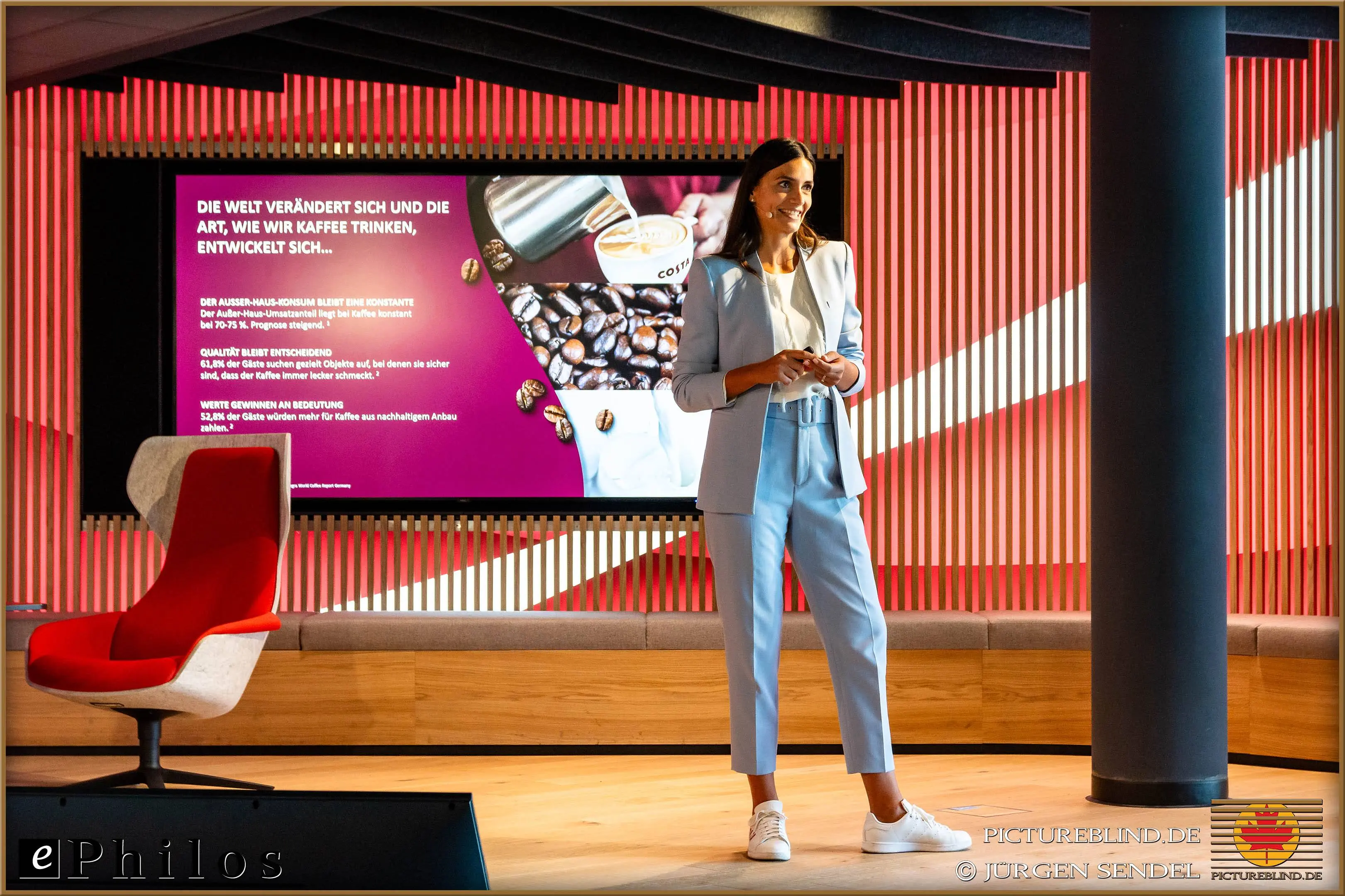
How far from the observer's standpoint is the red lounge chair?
369cm

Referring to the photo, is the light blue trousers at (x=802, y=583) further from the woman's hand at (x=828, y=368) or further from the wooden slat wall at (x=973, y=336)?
the wooden slat wall at (x=973, y=336)

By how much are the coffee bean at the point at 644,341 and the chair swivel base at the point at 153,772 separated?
7.13 ft

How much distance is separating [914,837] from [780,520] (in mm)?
774

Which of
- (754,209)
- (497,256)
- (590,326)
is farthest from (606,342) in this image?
(754,209)

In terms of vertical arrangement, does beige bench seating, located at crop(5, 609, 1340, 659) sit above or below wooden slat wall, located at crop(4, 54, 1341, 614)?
below

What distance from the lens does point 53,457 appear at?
202 inches

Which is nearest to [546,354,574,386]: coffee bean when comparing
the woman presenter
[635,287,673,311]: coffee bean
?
[635,287,673,311]: coffee bean

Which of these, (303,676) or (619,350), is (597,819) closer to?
(303,676)

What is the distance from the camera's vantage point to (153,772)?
366 cm

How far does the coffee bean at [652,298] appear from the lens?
5.02m

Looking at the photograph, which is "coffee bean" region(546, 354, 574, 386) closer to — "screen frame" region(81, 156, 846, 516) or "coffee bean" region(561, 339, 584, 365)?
"coffee bean" region(561, 339, 584, 365)

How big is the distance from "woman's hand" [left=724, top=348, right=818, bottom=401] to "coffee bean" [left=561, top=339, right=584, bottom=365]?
7.08 feet

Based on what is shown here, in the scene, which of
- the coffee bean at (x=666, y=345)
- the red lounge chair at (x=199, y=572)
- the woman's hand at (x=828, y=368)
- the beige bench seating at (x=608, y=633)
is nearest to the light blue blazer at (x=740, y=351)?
the woman's hand at (x=828, y=368)

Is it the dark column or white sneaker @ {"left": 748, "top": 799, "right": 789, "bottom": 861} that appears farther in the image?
the dark column
